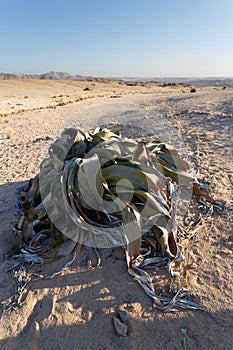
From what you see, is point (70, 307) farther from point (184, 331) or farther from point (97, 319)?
point (184, 331)

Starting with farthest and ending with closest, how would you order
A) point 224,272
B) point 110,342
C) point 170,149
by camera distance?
point 170,149 < point 224,272 < point 110,342

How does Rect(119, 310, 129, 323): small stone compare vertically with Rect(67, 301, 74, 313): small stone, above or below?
above

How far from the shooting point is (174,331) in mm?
1405

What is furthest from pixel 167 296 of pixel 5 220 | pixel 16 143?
pixel 16 143

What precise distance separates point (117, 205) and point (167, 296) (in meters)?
0.62

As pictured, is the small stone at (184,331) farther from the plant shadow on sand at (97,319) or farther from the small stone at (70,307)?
the small stone at (70,307)

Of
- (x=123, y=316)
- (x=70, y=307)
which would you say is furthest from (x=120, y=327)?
(x=70, y=307)

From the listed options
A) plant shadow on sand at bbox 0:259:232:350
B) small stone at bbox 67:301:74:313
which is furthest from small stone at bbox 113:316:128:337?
small stone at bbox 67:301:74:313

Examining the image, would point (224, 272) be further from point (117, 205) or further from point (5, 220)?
point (5, 220)

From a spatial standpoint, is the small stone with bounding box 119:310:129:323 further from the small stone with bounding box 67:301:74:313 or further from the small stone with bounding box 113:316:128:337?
the small stone with bounding box 67:301:74:313

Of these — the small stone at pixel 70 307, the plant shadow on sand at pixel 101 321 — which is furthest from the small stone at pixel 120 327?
the small stone at pixel 70 307

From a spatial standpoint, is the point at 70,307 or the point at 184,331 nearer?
the point at 184,331

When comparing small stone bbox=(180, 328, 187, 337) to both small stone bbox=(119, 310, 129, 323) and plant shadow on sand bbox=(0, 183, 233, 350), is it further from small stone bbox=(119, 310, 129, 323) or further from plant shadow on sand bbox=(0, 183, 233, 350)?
small stone bbox=(119, 310, 129, 323)

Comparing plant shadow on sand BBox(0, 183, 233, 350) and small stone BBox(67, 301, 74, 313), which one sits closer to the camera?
plant shadow on sand BBox(0, 183, 233, 350)
